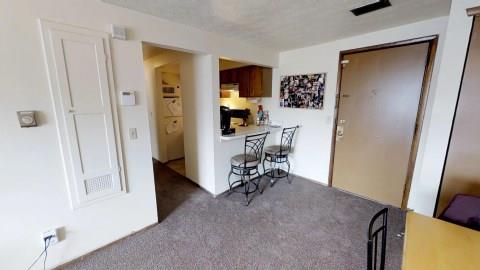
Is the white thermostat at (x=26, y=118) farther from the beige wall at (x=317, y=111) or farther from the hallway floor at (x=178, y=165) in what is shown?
the beige wall at (x=317, y=111)

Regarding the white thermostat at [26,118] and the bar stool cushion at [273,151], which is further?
the bar stool cushion at [273,151]

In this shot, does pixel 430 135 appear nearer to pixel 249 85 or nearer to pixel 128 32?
pixel 249 85

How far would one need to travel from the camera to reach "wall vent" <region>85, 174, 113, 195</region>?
1768 mm

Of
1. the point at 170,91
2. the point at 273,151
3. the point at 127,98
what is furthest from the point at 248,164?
the point at 170,91

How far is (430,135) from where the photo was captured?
5.65 feet

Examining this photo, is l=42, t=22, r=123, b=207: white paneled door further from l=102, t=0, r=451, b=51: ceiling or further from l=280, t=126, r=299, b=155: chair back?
l=280, t=126, r=299, b=155: chair back

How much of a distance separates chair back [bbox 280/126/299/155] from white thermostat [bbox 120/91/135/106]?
7.55 ft

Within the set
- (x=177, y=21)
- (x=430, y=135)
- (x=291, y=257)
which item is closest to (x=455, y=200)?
(x=430, y=135)

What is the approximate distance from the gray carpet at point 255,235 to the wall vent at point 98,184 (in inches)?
24.3

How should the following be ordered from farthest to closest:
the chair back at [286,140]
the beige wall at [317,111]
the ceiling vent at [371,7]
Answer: the chair back at [286,140]
the beige wall at [317,111]
the ceiling vent at [371,7]

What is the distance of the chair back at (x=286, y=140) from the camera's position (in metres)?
3.32

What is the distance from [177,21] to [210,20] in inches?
14.1

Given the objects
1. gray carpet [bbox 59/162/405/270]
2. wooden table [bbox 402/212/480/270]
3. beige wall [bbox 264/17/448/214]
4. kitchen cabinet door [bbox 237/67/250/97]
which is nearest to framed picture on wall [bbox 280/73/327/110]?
beige wall [bbox 264/17/448/214]

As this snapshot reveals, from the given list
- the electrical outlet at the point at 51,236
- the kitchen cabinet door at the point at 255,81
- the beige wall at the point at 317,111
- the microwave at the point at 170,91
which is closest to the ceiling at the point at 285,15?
the beige wall at the point at 317,111
